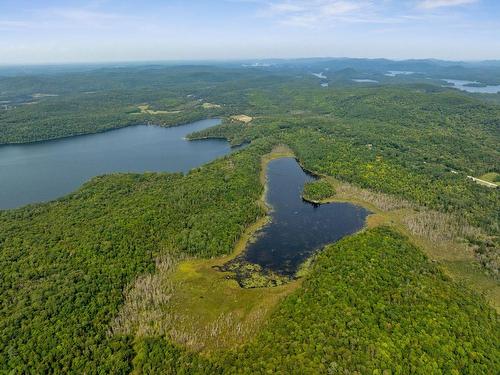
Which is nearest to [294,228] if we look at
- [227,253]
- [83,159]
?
[227,253]

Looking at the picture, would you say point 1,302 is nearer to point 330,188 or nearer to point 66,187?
point 66,187

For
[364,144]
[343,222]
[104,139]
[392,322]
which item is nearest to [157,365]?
[392,322]

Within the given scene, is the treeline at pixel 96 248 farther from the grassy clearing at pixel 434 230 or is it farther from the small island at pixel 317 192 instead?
the grassy clearing at pixel 434 230

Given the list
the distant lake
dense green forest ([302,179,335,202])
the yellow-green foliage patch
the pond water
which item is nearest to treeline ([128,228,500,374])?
the pond water

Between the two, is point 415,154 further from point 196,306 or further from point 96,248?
point 96,248

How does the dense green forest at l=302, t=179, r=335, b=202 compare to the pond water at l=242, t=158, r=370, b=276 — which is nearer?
the pond water at l=242, t=158, r=370, b=276

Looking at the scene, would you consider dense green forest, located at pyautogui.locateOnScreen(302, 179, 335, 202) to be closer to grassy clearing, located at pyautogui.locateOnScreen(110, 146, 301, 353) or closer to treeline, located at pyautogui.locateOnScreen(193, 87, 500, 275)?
treeline, located at pyautogui.locateOnScreen(193, 87, 500, 275)

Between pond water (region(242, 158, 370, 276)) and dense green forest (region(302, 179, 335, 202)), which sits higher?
dense green forest (region(302, 179, 335, 202))
